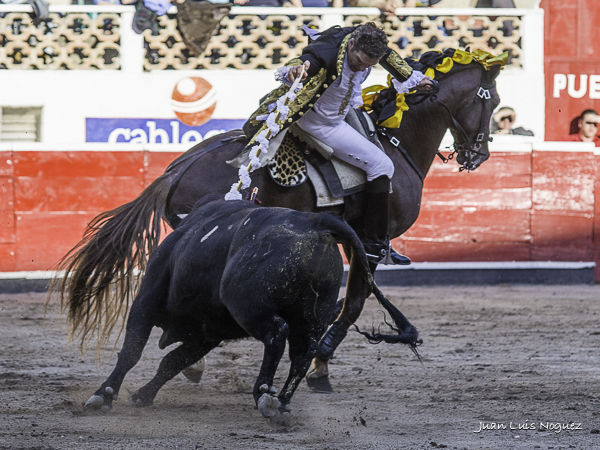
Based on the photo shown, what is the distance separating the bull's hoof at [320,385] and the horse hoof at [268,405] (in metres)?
1.06

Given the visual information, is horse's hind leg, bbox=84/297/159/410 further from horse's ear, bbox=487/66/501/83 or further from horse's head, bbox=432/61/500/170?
horse's ear, bbox=487/66/501/83

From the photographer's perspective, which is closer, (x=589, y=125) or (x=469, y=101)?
(x=469, y=101)

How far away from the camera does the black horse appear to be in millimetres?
3676

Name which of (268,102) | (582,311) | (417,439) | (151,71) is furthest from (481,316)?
(151,71)

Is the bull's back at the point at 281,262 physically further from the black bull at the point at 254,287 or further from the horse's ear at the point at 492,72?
the horse's ear at the point at 492,72

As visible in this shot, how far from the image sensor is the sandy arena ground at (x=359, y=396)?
109 inches

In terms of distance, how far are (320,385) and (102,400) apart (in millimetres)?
1115

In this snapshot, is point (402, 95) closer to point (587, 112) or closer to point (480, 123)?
point (480, 123)

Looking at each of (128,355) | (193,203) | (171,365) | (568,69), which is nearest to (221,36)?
(568,69)

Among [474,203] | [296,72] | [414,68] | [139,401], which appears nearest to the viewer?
[139,401]

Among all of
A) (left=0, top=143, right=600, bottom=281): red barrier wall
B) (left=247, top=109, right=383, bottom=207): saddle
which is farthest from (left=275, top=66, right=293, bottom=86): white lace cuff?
(left=0, top=143, right=600, bottom=281): red barrier wall

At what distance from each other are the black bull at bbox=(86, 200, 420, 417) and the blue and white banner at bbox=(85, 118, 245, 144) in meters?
5.89

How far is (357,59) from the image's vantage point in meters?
3.89


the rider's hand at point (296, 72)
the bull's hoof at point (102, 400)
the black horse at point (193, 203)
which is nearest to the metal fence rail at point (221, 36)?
the black horse at point (193, 203)
